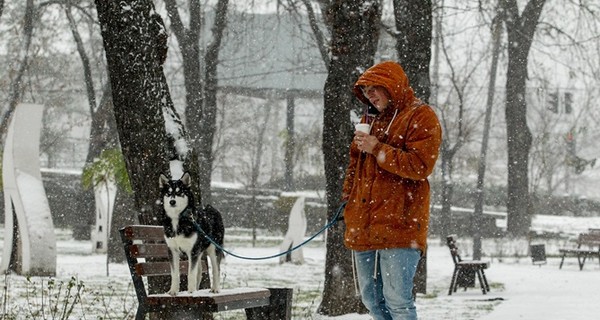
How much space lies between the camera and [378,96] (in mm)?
6289

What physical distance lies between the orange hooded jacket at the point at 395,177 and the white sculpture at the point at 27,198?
476 inches

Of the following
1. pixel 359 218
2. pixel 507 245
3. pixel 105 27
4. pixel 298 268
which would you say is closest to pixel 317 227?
pixel 507 245

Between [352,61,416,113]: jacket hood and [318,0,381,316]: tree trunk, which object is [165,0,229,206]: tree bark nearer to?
[318,0,381,316]: tree trunk

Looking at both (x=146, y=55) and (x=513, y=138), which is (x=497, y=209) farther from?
(x=146, y=55)

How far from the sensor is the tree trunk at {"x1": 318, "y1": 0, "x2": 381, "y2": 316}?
11180 millimetres

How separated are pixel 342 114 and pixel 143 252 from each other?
14.8 ft

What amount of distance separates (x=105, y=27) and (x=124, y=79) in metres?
0.48

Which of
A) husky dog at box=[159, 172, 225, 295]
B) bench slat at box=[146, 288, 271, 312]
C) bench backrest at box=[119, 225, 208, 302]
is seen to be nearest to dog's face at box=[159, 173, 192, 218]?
husky dog at box=[159, 172, 225, 295]

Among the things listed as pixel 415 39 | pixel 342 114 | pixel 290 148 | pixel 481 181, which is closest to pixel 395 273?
pixel 342 114

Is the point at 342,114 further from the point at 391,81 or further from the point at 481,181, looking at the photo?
the point at 481,181

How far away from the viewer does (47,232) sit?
17938mm

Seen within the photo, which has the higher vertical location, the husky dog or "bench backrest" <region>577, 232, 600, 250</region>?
the husky dog

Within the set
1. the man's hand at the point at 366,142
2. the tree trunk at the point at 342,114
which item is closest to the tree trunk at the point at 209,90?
the tree trunk at the point at 342,114

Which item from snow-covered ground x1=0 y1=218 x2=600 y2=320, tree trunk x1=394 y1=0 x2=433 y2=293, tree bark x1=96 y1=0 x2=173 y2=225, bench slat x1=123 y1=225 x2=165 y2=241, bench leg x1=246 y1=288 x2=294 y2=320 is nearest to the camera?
bench slat x1=123 y1=225 x2=165 y2=241
